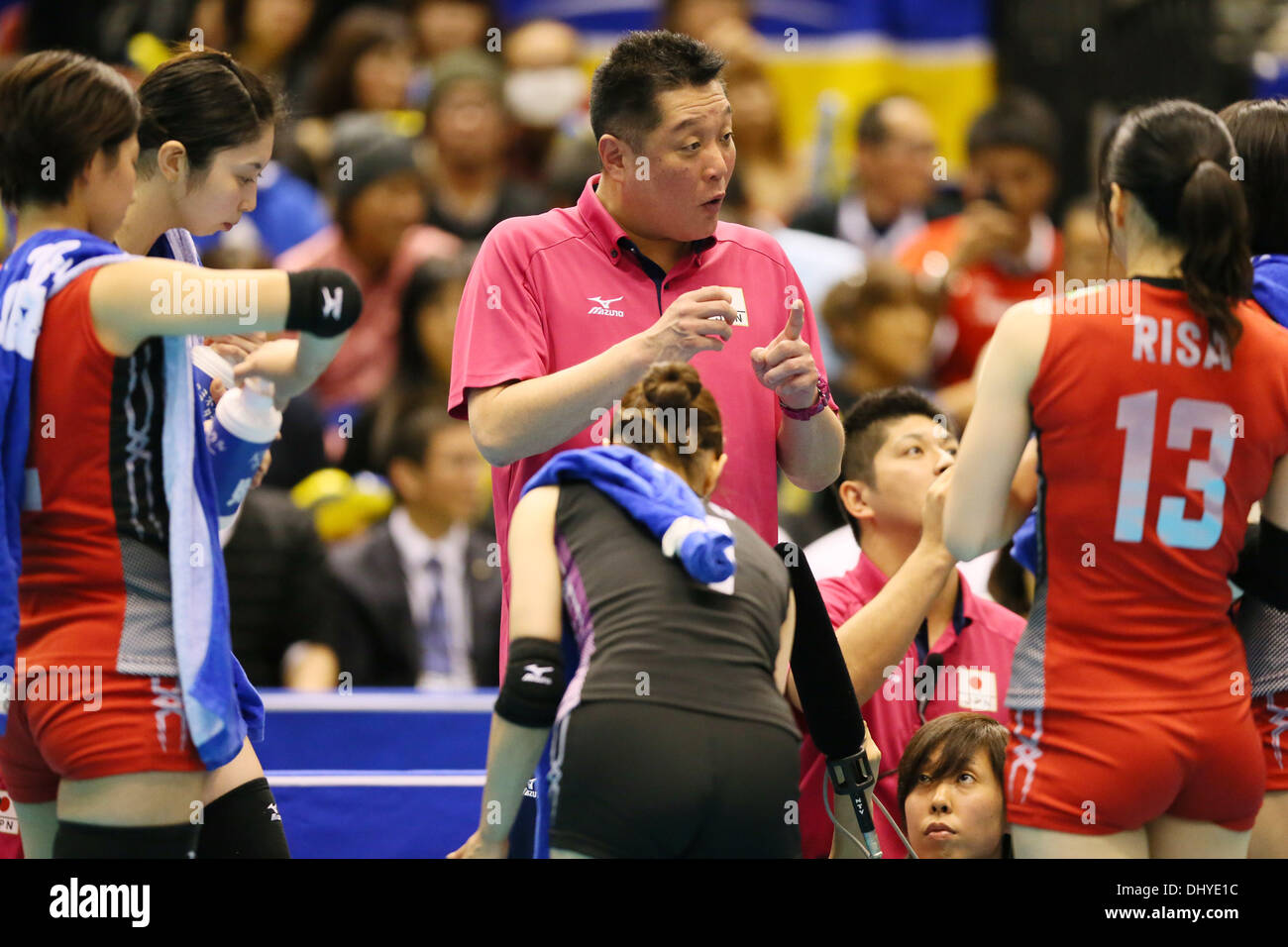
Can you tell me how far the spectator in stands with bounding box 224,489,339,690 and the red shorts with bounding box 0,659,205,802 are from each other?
2782 millimetres

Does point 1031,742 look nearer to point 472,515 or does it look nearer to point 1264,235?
point 1264,235

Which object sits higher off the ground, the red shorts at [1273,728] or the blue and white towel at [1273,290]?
the blue and white towel at [1273,290]

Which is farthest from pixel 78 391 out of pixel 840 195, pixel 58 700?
pixel 840 195

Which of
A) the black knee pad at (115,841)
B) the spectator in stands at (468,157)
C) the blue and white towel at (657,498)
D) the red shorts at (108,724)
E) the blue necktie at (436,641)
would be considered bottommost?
the blue necktie at (436,641)

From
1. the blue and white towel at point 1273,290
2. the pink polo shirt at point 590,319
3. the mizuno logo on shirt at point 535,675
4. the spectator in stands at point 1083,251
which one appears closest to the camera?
the mizuno logo on shirt at point 535,675

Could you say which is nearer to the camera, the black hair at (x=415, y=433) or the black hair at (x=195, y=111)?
the black hair at (x=195, y=111)

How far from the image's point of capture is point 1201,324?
2.80m

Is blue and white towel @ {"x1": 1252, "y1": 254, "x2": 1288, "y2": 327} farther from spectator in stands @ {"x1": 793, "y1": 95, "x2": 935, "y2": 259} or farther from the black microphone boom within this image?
spectator in stands @ {"x1": 793, "y1": 95, "x2": 935, "y2": 259}

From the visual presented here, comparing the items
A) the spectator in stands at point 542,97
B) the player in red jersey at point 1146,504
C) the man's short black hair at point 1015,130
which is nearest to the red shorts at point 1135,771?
the player in red jersey at point 1146,504

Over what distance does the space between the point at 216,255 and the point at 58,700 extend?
4.40 metres

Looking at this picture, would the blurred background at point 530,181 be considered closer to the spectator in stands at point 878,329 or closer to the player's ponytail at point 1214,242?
the spectator in stands at point 878,329

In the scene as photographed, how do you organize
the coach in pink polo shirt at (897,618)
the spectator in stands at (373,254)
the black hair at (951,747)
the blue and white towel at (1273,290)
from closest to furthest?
1. the blue and white towel at (1273,290)
2. the black hair at (951,747)
3. the coach in pink polo shirt at (897,618)
4. the spectator in stands at (373,254)

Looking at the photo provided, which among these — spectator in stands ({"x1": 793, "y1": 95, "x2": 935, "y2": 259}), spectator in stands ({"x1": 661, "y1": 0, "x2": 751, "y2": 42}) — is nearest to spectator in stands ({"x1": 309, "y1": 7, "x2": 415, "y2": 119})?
spectator in stands ({"x1": 661, "y1": 0, "x2": 751, "y2": 42})

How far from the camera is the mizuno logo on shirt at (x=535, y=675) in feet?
9.24
